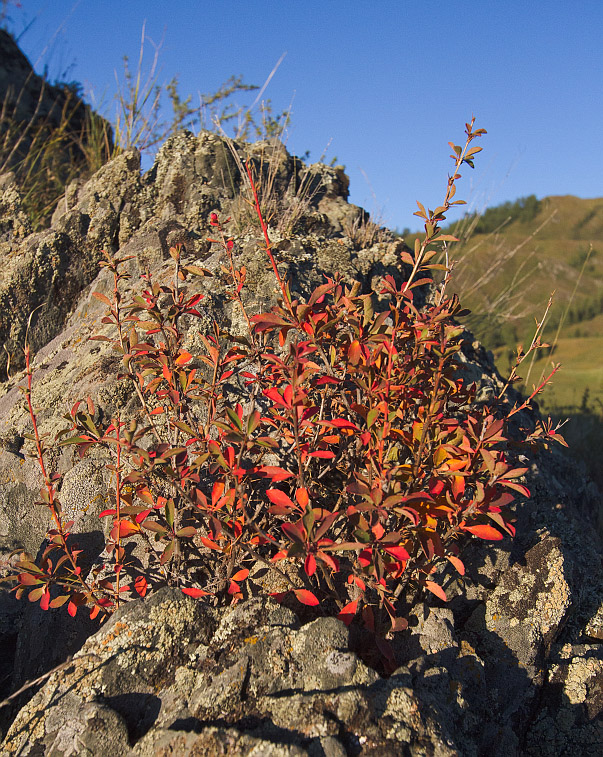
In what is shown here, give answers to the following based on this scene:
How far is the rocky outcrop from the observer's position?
1500 millimetres

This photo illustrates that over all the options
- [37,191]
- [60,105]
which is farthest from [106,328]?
[60,105]

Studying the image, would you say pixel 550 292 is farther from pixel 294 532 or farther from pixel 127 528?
pixel 127 528

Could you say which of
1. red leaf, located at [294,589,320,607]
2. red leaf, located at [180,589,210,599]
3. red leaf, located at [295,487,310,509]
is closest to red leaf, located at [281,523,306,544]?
red leaf, located at [295,487,310,509]

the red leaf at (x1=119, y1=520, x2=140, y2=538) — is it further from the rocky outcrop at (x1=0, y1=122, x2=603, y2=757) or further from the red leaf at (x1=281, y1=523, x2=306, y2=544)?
the red leaf at (x1=281, y1=523, x2=306, y2=544)

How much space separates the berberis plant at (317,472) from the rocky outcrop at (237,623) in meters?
0.19

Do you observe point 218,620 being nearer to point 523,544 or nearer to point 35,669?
point 35,669

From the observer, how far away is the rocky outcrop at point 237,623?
4.92 ft

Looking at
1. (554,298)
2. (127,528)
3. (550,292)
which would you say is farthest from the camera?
(554,298)

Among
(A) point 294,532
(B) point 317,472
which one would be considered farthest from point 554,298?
(A) point 294,532

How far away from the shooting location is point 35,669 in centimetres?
224

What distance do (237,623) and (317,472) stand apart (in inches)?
27.9

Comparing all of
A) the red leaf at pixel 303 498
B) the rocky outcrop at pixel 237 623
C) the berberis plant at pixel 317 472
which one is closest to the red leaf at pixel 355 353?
the berberis plant at pixel 317 472

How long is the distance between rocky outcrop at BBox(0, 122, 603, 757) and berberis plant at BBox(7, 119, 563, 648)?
7.6 inches

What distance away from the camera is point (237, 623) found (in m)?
1.80
